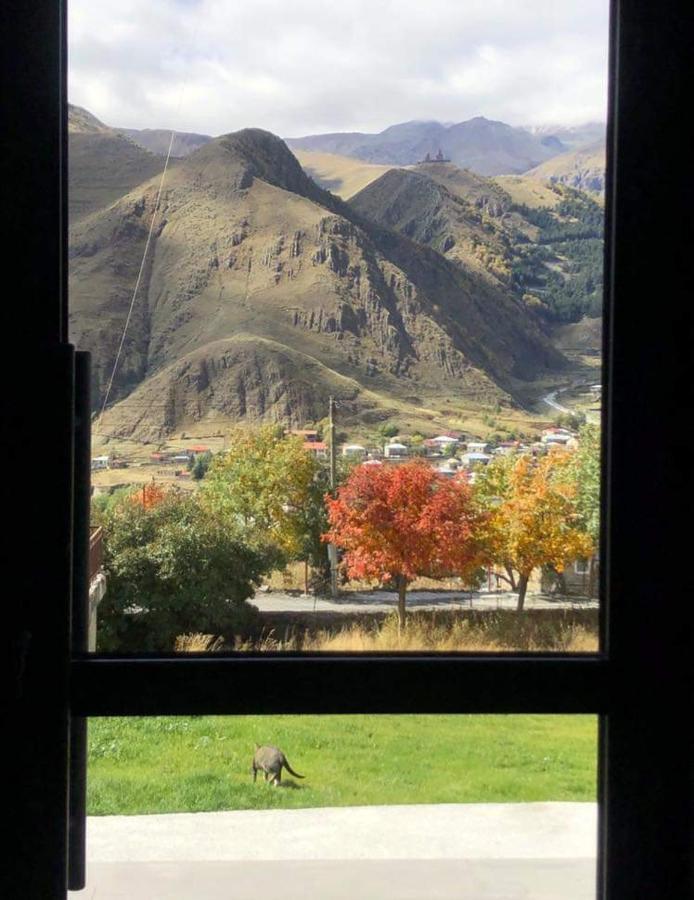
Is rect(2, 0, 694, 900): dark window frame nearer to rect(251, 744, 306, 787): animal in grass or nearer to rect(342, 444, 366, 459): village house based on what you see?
rect(251, 744, 306, 787): animal in grass

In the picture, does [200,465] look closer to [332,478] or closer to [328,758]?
[332,478]

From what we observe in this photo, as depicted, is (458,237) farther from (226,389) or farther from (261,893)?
(261,893)

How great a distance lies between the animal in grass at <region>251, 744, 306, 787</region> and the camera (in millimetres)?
1120

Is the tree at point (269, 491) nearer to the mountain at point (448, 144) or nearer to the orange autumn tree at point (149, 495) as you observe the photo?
the orange autumn tree at point (149, 495)

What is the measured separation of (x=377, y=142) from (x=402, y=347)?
11.0 inches

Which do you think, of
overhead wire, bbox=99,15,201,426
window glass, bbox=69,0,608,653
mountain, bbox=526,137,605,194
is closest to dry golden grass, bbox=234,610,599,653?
window glass, bbox=69,0,608,653

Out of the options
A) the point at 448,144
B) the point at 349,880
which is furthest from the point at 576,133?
the point at 349,880

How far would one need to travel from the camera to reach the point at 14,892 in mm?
1018

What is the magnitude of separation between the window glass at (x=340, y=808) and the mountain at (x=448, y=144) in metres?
0.73

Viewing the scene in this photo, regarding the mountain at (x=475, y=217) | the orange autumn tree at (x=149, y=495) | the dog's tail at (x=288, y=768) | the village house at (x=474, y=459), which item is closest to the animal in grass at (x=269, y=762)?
the dog's tail at (x=288, y=768)

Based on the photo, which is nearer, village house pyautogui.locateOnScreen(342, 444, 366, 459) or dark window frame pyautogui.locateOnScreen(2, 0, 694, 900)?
dark window frame pyautogui.locateOnScreen(2, 0, 694, 900)

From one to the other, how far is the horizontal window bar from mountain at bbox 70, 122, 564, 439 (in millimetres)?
304

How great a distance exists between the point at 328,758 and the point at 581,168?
0.82m

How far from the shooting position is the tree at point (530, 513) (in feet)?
3.76
